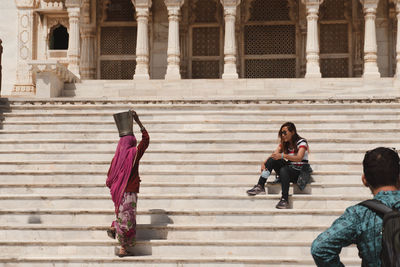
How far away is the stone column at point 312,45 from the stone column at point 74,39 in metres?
6.50

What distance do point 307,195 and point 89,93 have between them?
8.55 meters

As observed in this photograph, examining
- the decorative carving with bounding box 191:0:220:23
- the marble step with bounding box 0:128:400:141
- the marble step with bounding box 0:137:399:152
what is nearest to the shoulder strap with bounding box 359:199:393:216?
the marble step with bounding box 0:137:399:152

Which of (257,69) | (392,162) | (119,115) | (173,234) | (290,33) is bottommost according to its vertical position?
(173,234)

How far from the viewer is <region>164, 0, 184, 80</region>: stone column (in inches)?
609

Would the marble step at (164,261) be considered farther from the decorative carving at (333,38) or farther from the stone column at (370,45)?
the decorative carving at (333,38)

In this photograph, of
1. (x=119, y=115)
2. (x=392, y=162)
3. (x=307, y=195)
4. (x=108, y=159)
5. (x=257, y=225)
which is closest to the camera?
(x=392, y=162)

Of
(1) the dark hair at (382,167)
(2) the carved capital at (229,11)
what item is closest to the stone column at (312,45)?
(2) the carved capital at (229,11)

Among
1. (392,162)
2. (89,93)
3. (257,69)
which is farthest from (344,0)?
(392,162)

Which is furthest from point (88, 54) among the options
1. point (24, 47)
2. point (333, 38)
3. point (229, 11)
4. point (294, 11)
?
point (333, 38)

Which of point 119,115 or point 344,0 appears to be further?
point 344,0

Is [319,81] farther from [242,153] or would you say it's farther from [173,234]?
[173,234]

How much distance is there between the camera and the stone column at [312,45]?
1511 centimetres

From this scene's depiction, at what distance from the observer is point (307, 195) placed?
23.5 ft

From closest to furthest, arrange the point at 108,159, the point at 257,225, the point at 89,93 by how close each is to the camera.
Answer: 1. the point at 257,225
2. the point at 108,159
3. the point at 89,93
